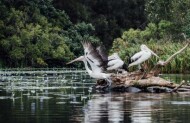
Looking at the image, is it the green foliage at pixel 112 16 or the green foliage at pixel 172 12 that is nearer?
the green foliage at pixel 172 12

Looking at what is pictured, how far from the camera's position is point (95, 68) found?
2631 cm

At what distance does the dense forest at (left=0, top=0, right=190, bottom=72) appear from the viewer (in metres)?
54.0

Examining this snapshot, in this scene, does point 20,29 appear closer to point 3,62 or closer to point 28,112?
point 3,62

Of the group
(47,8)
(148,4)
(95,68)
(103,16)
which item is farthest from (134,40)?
(95,68)

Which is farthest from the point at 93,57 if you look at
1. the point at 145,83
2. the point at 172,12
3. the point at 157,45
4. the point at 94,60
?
the point at 172,12

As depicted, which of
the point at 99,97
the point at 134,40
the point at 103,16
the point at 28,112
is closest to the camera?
the point at 28,112

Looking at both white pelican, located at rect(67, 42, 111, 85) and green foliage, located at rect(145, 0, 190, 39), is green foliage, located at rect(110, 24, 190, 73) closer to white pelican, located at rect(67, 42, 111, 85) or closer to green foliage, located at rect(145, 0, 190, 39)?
green foliage, located at rect(145, 0, 190, 39)

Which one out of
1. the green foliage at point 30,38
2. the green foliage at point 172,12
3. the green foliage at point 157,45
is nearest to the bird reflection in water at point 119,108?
the green foliage at point 157,45

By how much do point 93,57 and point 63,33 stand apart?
34.8 meters

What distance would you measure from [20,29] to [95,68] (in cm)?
3000

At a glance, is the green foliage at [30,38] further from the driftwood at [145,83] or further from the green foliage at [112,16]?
the driftwood at [145,83]

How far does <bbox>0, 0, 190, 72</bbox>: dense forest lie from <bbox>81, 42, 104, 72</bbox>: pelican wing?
19.5 meters

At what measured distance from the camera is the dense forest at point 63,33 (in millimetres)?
54031

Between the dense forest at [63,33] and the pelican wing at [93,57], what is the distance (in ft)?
64.0
